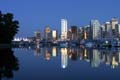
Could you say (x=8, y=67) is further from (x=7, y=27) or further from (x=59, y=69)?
(x=7, y=27)

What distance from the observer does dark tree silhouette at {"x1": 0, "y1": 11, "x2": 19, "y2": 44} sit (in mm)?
113875

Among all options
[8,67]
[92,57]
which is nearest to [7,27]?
[92,57]

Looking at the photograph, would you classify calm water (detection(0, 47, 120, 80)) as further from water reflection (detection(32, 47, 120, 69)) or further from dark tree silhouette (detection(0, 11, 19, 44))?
dark tree silhouette (detection(0, 11, 19, 44))

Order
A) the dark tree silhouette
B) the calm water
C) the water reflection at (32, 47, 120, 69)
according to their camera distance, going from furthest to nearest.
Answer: the dark tree silhouette, the water reflection at (32, 47, 120, 69), the calm water

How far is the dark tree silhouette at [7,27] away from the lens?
113875mm

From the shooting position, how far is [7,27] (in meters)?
117

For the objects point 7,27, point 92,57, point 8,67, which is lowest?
point 92,57

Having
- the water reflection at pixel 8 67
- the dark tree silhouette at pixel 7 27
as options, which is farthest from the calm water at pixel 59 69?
the dark tree silhouette at pixel 7 27

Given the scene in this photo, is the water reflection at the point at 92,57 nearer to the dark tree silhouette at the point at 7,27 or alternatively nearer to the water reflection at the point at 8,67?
the water reflection at the point at 8,67

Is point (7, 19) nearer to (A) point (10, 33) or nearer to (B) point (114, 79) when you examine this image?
(A) point (10, 33)

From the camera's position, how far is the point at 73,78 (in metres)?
22.0

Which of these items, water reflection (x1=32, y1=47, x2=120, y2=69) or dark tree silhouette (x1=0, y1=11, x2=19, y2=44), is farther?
dark tree silhouette (x1=0, y1=11, x2=19, y2=44)

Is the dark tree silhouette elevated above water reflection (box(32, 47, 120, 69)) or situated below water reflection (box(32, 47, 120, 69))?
above

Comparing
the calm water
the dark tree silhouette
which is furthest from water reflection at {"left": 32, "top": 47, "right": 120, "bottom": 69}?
the dark tree silhouette
